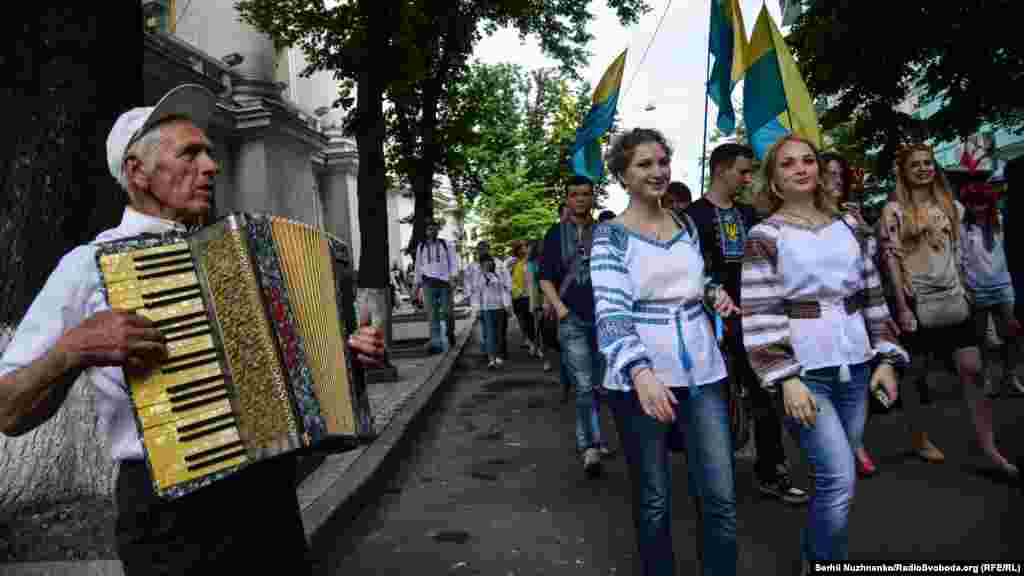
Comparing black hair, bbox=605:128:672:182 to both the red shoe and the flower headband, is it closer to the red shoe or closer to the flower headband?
the red shoe

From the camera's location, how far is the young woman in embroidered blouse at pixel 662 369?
9.54 ft

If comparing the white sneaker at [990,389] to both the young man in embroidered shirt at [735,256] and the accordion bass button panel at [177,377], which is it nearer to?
the young man in embroidered shirt at [735,256]

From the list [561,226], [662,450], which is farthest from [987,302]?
[662,450]

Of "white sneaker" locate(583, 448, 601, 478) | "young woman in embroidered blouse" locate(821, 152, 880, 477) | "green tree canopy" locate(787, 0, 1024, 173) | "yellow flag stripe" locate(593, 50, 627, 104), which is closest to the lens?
"young woman in embroidered blouse" locate(821, 152, 880, 477)

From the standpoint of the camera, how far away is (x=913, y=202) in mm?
5000

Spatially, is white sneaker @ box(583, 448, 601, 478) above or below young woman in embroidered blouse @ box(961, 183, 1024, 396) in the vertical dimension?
below

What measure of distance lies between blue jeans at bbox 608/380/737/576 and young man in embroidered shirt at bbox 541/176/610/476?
2.63m

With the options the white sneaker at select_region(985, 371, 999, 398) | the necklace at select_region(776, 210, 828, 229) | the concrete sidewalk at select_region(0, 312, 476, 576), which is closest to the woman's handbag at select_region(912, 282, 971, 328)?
the necklace at select_region(776, 210, 828, 229)

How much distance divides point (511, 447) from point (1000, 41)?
526 inches

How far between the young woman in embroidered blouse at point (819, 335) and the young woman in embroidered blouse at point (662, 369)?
19 centimetres

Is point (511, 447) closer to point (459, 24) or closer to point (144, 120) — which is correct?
point (144, 120)

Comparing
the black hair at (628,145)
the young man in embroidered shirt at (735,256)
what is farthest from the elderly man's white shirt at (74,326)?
the young man in embroidered shirt at (735,256)

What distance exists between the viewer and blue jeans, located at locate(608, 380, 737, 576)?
9.55 feet

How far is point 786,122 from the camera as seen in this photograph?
5527 millimetres
